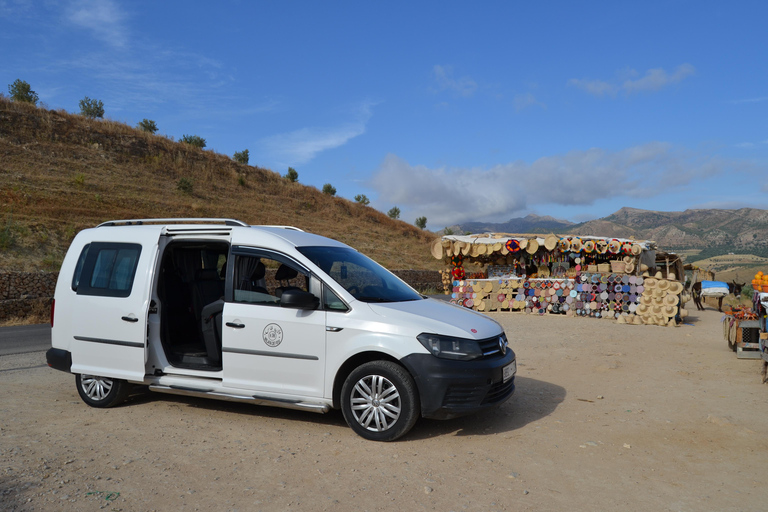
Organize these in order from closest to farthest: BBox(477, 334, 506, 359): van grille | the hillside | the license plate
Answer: BBox(477, 334, 506, 359): van grille
the license plate
the hillside

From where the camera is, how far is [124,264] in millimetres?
6191

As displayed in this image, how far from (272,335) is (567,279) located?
539 inches

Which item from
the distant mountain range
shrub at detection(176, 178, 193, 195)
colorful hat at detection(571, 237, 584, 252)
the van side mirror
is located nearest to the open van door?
the van side mirror

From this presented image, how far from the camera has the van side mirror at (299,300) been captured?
5121 mm

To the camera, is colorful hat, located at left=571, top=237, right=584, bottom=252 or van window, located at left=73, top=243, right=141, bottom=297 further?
colorful hat, located at left=571, top=237, right=584, bottom=252

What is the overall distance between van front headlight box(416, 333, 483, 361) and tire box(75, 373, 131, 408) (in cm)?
356

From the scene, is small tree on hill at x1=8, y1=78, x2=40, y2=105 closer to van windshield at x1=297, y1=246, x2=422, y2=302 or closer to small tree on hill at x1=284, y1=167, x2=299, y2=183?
small tree on hill at x1=284, y1=167, x2=299, y2=183

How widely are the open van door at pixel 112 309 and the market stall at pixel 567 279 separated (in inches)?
526

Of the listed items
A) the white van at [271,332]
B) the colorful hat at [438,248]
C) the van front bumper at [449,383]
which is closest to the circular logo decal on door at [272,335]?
the white van at [271,332]

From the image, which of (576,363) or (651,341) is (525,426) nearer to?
(576,363)

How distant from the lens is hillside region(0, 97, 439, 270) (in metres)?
26.6

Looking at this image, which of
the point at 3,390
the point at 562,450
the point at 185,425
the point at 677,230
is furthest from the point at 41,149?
the point at 677,230

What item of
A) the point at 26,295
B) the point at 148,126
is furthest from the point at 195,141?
the point at 26,295

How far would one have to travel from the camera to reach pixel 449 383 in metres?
4.82
